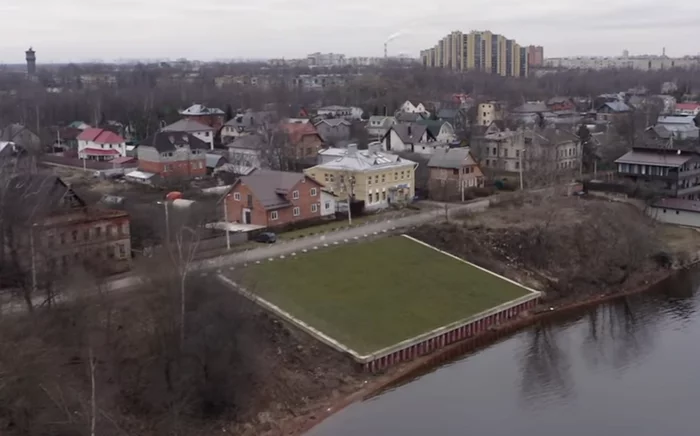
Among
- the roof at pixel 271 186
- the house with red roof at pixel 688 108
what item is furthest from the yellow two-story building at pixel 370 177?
the house with red roof at pixel 688 108

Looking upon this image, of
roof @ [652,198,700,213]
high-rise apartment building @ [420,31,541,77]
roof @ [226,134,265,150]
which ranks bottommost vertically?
roof @ [652,198,700,213]

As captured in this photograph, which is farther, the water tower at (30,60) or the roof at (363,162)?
the water tower at (30,60)

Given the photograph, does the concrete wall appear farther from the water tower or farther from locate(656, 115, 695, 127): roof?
the water tower

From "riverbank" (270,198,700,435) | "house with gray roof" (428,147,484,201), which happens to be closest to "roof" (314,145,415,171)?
"house with gray roof" (428,147,484,201)

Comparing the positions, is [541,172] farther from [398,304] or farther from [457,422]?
[457,422]

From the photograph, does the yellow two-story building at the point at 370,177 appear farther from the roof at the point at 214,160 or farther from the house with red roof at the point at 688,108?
the house with red roof at the point at 688,108

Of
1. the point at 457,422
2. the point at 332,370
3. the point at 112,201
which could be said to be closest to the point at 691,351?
the point at 457,422
